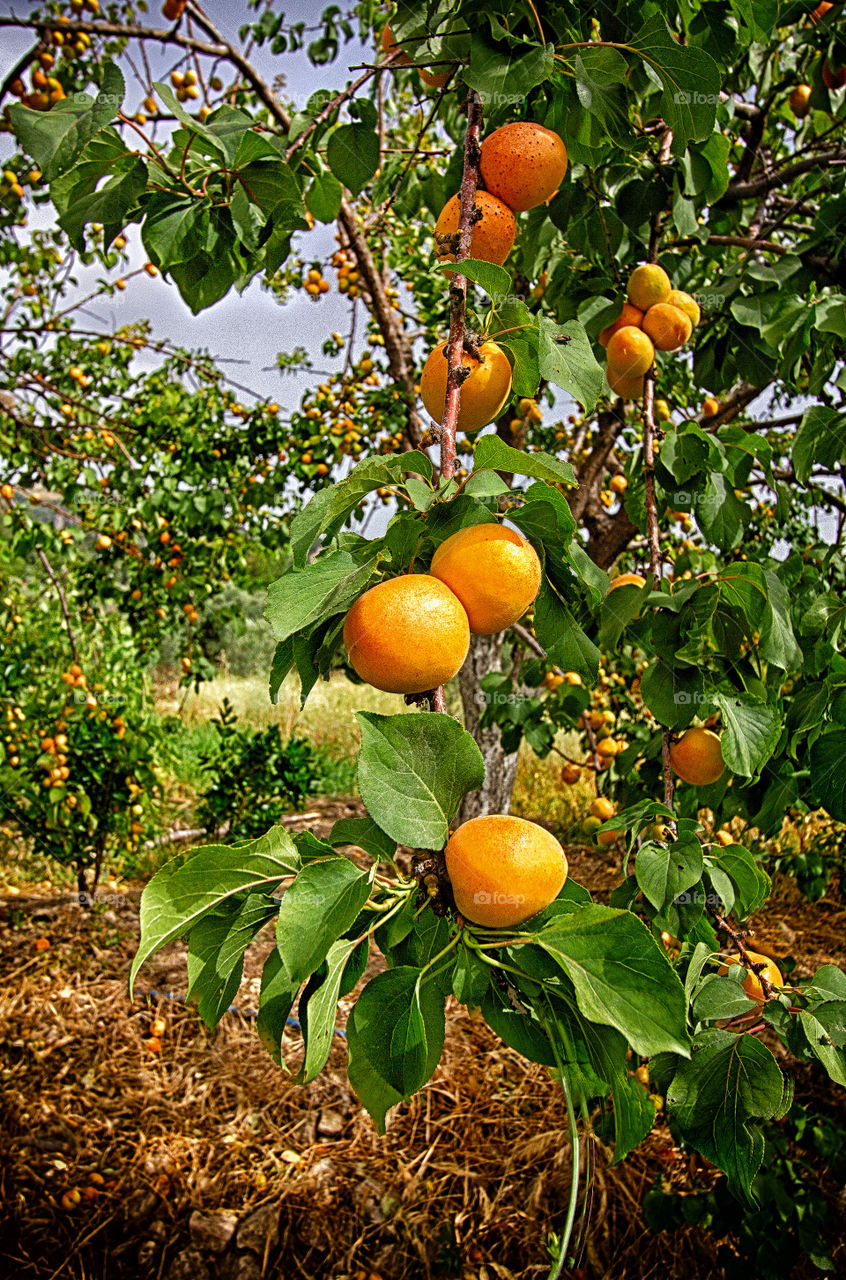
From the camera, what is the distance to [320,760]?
220 inches

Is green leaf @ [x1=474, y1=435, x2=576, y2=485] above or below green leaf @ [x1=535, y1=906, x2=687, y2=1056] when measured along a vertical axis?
above

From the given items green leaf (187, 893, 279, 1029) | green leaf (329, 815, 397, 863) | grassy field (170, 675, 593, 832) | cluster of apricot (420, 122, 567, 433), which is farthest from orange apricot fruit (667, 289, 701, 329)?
grassy field (170, 675, 593, 832)

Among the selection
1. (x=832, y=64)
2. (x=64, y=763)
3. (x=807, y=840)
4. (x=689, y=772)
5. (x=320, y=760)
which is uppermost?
(x=832, y=64)

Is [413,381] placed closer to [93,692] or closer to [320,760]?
[93,692]

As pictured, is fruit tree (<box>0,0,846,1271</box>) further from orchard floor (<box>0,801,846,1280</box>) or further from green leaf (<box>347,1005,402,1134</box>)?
orchard floor (<box>0,801,846,1280</box>)

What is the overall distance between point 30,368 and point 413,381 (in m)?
1.50

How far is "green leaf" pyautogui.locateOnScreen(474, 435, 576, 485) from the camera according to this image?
546 millimetres

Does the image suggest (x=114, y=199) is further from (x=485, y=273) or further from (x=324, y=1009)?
(x=324, y=1009)

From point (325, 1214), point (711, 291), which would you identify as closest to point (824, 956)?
point (325, 1214)

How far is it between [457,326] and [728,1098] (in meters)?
0.78

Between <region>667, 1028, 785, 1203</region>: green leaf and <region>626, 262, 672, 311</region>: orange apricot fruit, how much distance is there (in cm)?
101

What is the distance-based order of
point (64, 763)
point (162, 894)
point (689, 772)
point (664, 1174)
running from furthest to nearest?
point (64, 763) < point (664, 1174) < point (689, 772) < point (162, 894)

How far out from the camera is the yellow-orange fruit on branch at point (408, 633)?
53 centimetres

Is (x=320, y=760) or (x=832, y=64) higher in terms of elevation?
(x=832, y=64)
